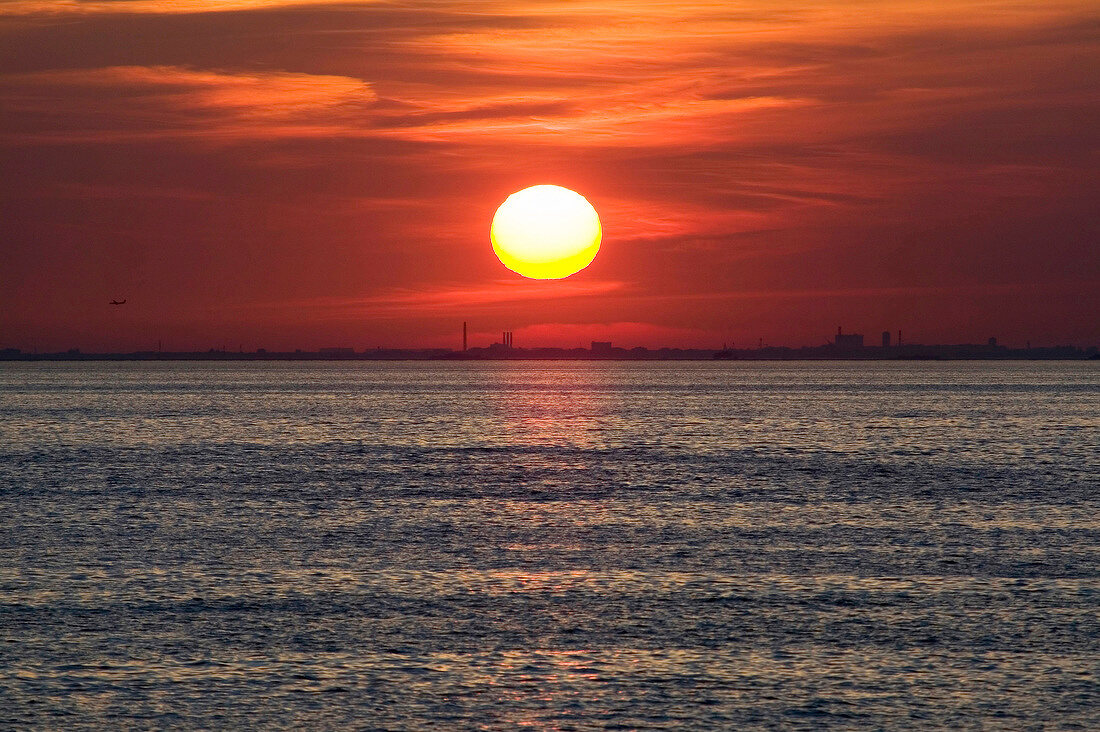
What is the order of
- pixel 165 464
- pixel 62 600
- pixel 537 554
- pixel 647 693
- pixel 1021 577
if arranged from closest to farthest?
pixel 647 693
pixel 62 600
pixel 1021 577
pixel 537 554
pixel 165 464

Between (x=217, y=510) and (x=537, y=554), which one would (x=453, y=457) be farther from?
(x=537, y=554)

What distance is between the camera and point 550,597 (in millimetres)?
29891

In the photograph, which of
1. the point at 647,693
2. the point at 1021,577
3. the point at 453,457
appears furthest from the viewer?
the point at 453,457

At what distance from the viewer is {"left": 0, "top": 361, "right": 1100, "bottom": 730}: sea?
20594 mm

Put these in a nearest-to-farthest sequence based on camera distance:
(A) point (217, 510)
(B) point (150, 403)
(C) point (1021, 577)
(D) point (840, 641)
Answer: (D) point (840, 641) < (C) point (1021, 577) < (A) point (217, 510) < (B) point (150, 403)

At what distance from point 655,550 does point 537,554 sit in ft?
12.0

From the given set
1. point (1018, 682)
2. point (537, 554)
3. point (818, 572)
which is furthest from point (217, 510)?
point (1018, 682)

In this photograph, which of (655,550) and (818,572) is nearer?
(818,572)

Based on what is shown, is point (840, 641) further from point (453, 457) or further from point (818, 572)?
point (453, 457)

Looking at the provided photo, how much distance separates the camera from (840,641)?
2467 centimetres

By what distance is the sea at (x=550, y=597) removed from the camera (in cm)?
2059

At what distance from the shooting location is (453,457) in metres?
80.7

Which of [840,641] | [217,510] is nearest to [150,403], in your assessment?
[217,510]

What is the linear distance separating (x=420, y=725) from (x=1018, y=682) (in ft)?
34.2
